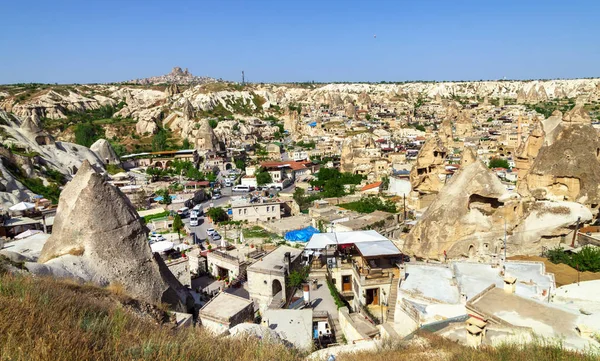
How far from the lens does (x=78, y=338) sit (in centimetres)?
407

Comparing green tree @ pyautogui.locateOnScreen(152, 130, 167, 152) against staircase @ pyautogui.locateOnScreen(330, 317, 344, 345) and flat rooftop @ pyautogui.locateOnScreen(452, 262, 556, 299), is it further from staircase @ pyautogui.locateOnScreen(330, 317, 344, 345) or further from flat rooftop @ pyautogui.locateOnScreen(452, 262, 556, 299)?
flat rooftop @ pyautogui.locateOnScreen(452, 262, 556, 299)

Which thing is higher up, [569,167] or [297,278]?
[569,167]

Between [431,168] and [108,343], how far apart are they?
20.8 m

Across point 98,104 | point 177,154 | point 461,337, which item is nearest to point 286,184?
point 177,154

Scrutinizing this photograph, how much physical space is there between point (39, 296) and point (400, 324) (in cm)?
719

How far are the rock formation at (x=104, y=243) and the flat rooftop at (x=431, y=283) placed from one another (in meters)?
6.25

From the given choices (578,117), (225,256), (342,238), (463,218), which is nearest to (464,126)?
(578,117)

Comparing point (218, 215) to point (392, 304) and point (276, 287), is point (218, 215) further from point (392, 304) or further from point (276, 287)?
point (392, 304)

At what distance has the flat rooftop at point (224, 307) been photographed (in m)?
10.7

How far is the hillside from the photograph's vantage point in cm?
374

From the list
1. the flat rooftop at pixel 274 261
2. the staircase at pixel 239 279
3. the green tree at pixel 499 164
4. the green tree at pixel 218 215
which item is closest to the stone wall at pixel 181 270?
the staircase at pixel 239 279

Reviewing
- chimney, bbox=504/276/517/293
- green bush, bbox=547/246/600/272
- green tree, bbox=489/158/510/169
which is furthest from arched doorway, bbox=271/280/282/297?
green tree, bbox=489/158/510/169

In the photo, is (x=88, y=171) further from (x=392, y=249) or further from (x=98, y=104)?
(x=98, y=104)

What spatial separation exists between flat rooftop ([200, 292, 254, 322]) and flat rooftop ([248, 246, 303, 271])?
2.26 meters
